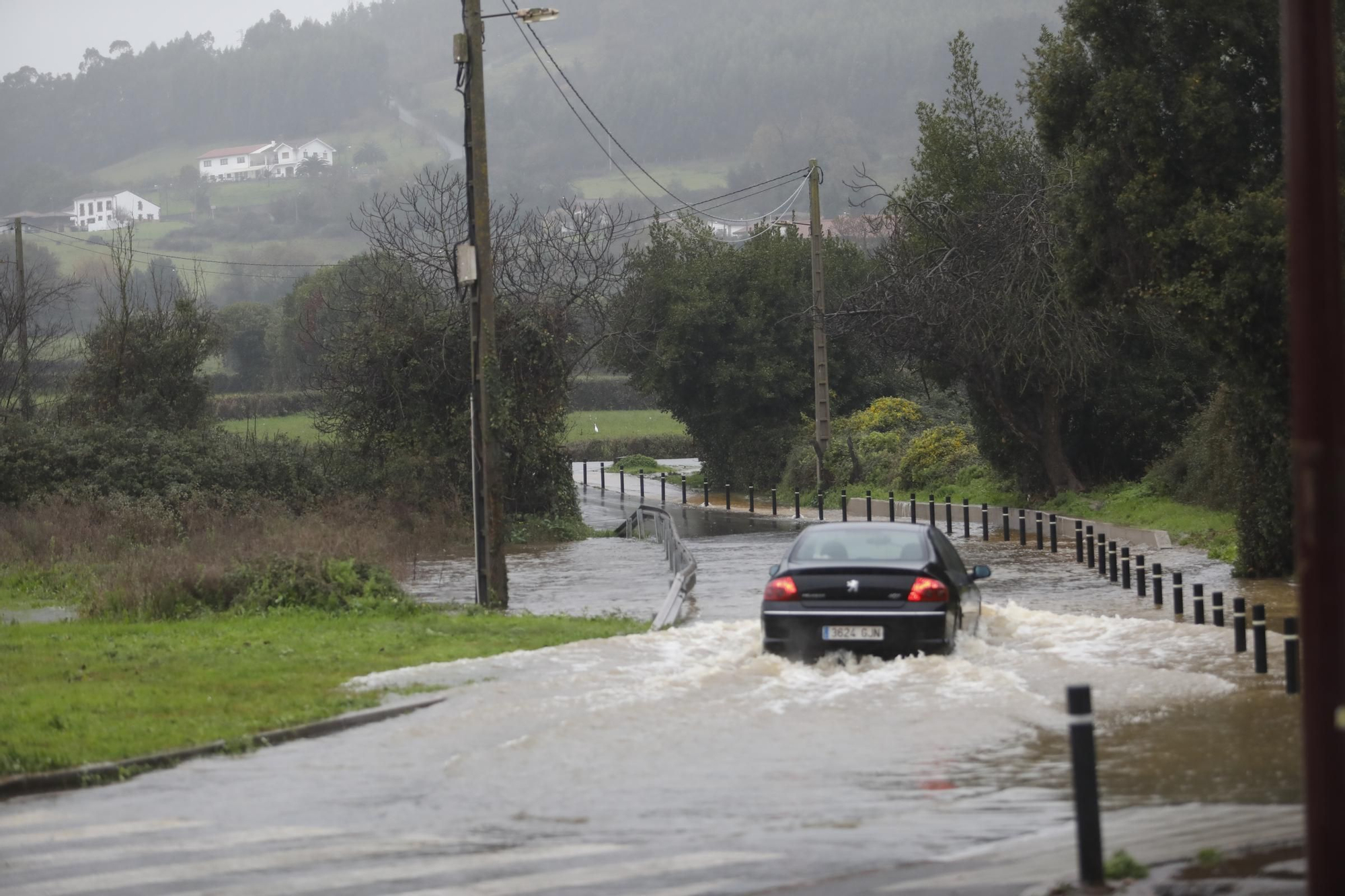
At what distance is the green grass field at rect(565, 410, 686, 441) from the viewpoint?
83938 mm

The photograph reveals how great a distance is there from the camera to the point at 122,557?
78.1ft

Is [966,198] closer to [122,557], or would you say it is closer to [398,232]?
[398,232]

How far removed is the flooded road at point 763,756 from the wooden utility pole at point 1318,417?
8.44 ft

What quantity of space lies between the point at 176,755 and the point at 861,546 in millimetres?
→ 6542

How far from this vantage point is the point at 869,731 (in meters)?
11.4

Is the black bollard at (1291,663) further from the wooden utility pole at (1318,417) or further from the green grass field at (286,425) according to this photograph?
the green grass field at (286,425)

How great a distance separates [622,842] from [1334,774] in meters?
3.93

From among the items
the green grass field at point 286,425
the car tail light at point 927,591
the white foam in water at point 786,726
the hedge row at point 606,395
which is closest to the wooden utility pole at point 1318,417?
the white foam in water at point 786,726

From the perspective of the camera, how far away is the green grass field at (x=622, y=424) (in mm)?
83938

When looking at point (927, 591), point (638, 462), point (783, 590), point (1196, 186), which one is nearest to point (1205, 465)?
point (1196, 186)

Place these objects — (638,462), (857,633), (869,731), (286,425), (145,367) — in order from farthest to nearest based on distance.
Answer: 1. (286,425)
2. (638,462)
3. (145,367)
4. (857,633)
5. (869,731)

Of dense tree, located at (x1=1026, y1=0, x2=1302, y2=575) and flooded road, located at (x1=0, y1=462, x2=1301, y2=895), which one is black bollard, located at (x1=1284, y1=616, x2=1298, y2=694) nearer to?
flooded road, located at (x1=0, y1=462, x2=1301, y2=895)

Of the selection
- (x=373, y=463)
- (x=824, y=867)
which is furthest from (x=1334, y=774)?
(x=373, y=463)

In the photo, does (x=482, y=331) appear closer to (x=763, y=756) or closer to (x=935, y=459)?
(x=763, y=756)
